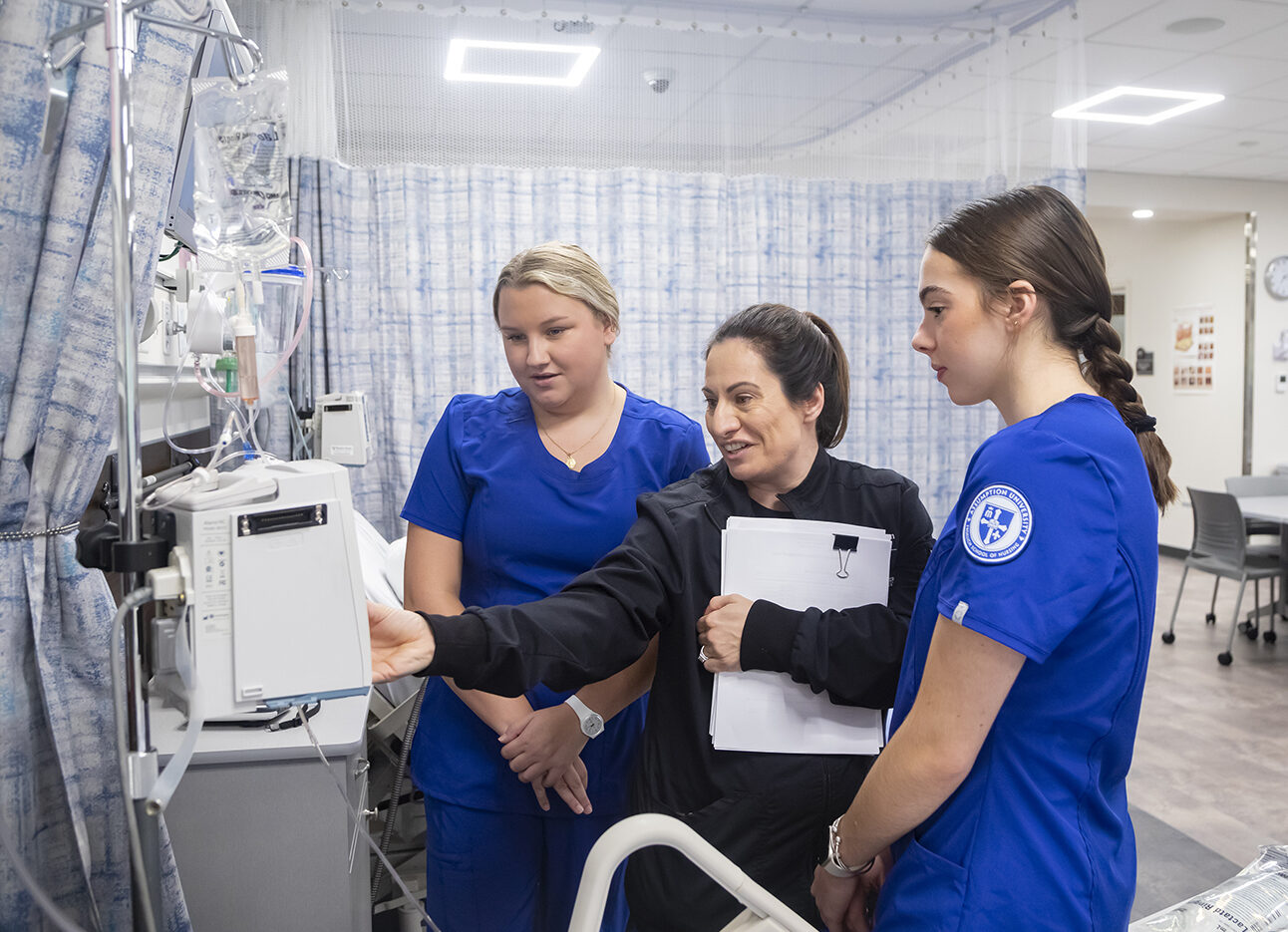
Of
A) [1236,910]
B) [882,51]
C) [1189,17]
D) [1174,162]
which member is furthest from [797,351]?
[1174,162]

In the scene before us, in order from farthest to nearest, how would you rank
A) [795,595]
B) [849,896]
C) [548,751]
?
[548,751]
[795,595]
[849,896]

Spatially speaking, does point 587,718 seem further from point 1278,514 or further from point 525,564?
point 1278,514

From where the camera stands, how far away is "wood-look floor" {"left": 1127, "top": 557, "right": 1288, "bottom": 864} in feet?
9.68

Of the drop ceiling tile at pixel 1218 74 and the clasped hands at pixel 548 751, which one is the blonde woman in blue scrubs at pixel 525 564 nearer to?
the clasped hands at pixel 548 751

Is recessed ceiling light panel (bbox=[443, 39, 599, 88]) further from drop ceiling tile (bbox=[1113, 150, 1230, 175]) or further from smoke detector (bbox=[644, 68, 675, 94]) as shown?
drop ceiling tile (bbox=[1113, 150, 1230, 175])

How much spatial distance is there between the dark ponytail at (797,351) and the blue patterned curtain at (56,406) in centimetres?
72

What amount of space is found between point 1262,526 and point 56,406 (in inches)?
242

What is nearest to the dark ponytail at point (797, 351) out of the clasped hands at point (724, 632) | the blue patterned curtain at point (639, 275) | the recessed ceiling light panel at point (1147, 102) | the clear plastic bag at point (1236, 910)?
the clasped hands at point (724, 632)

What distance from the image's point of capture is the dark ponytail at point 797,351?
1.22 meters

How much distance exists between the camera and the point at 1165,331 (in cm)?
750

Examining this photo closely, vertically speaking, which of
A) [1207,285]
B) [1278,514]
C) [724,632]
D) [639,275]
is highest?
[1207,285]

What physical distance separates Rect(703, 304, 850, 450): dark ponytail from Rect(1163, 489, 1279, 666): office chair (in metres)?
4.22

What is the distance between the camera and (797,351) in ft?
4.03

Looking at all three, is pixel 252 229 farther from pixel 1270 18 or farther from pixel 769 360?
pixel 1270 18
